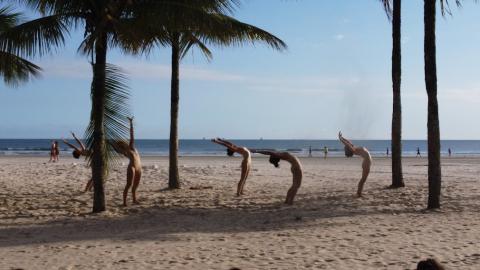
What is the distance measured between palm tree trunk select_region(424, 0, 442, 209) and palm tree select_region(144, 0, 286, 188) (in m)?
3.01

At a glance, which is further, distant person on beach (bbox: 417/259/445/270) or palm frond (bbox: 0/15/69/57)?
palm frond (bbox: 0/15/69/57)

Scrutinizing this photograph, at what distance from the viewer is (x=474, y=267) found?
5734mm

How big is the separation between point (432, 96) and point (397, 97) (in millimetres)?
3869

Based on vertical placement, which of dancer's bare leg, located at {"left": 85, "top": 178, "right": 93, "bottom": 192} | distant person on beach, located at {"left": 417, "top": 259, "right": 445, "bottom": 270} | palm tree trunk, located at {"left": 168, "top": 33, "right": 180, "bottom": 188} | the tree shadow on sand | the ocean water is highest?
palm tree trunk, located at {"left": 168, "top": 33, "right": 180, "bottom": 188}

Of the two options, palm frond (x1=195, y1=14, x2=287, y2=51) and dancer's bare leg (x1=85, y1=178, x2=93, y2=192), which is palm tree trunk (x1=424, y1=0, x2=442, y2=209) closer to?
palm frond (x1=195, y1=14, x2=287, y2=51)

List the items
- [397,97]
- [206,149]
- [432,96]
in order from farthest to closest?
[206,149], [397,97], [432,96]

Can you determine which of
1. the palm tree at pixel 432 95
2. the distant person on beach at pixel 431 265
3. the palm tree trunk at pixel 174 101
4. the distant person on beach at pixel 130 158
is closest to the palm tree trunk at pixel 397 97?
the palm tree at pixel 432 95

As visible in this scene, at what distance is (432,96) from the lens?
10.6 metres

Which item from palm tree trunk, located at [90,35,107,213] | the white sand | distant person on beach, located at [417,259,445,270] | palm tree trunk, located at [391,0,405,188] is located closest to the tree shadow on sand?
the white sand

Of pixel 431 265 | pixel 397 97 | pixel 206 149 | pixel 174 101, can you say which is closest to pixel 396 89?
pixel 397 97

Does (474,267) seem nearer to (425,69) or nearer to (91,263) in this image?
(91,263)

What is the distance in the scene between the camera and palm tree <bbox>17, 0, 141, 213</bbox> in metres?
9.78

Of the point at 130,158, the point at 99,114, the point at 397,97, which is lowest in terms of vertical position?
the point at 130,158

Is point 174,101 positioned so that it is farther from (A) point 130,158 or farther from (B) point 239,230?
(B) point 239,230
